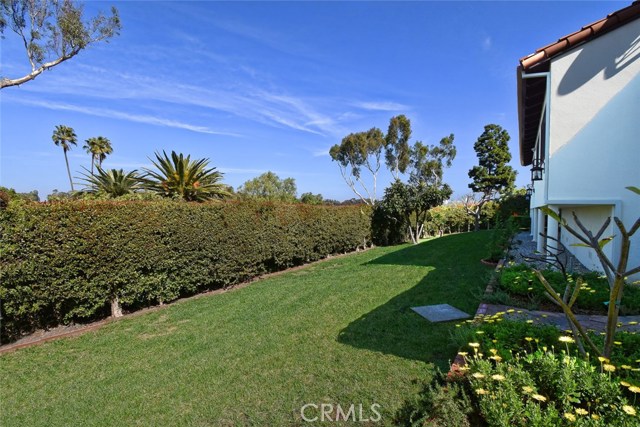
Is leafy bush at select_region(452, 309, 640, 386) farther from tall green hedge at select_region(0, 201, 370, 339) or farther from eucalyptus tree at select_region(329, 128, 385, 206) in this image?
eucalyptus tree at select_region(329, 128, 385, 206)

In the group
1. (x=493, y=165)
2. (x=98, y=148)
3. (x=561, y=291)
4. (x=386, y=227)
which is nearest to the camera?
(x=561, y=291)

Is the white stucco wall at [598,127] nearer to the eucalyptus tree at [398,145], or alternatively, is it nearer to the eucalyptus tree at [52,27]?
the eucalyptus tree at [52,27]

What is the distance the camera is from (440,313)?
17.1 ft

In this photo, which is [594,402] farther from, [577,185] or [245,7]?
[245,7]

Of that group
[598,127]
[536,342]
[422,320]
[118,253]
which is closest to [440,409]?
[536,342]

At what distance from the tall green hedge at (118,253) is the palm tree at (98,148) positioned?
119 feet

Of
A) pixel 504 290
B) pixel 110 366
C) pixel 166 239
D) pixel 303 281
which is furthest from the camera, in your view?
pixel 303 281

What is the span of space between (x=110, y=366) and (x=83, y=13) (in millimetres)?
12948

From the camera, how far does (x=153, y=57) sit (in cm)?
956

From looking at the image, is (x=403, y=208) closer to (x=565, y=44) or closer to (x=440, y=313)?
(x=565, y=44)

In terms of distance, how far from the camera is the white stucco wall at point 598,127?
6293 mm

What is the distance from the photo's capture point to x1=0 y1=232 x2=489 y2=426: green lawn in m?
3.11

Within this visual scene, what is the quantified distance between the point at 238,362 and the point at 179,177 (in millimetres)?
8025

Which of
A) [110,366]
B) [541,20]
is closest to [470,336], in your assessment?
[110,366]
